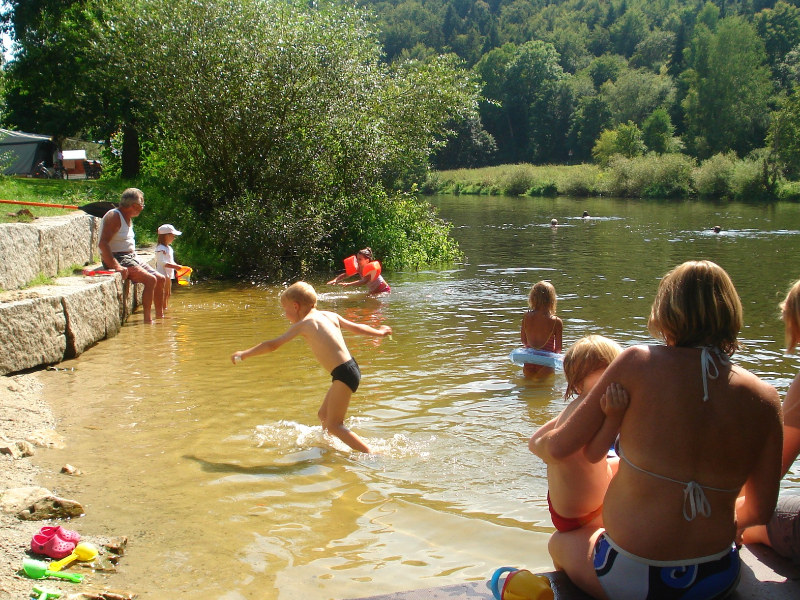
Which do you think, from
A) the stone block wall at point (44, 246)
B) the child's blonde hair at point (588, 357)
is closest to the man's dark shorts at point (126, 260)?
the stone block wall at point (44, 246)

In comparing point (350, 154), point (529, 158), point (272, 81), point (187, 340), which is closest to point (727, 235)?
point (350, 154)

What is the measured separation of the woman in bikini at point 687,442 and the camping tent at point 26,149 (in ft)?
116

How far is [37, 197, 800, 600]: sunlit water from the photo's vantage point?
4141mm

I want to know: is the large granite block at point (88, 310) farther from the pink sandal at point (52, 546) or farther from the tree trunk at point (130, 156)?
the tree trunk at point (130, 156)

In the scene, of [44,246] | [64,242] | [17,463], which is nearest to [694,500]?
[17,463]

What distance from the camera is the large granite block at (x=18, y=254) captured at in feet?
27.0

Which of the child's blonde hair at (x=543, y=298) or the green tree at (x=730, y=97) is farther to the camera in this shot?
the green tree at (x=730, y=97)

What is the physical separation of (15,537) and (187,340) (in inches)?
240

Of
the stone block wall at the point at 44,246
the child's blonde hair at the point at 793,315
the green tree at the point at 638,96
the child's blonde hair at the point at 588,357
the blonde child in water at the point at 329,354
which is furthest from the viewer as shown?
the green tree at the point at 638,96

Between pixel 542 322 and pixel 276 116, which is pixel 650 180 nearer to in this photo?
pixel 276 116

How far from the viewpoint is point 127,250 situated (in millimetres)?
10922

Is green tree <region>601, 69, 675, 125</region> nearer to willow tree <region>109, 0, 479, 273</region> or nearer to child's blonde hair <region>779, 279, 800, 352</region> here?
willow tree <region>109, 0, 479, 273</region>

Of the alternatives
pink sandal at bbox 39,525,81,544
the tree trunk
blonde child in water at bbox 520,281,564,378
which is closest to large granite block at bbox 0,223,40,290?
pink sandal at bbox 39,525,81,544

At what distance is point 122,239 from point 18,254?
226cm
